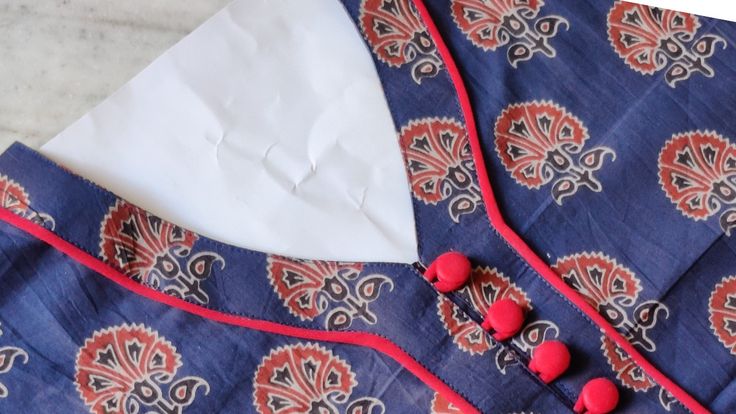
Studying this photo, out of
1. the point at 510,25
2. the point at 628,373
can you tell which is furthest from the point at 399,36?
the point at 628,373

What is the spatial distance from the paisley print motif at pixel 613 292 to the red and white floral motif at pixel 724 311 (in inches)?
1.3

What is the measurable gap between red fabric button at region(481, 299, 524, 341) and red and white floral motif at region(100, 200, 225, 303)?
7.3 inches

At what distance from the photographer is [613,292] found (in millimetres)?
600

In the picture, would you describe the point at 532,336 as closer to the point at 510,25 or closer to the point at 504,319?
the point at 504,319

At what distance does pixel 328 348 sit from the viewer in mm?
578

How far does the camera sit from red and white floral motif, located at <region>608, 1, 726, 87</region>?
66cm

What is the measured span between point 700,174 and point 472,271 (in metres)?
0.18

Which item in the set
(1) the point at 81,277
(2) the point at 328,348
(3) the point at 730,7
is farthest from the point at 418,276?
(3) the point at 730,7

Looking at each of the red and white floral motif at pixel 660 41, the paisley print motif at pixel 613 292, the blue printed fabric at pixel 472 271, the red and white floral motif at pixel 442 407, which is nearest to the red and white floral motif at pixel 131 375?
the blue printed fabric at pixel 472 271

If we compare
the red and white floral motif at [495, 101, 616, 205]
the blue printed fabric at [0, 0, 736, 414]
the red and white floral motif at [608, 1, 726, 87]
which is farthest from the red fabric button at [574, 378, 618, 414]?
the red and white floral motif at [608, 1, 726, 87]

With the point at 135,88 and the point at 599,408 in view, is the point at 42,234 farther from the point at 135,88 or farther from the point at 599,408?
the point at 599,408

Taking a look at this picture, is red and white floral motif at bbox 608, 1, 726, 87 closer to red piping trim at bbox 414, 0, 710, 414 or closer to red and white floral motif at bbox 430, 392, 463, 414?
A: red piping trim at bbox 414, 0, 710, 414

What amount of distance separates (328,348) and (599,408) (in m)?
0.18

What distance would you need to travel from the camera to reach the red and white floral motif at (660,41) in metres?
0.66
